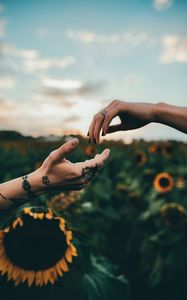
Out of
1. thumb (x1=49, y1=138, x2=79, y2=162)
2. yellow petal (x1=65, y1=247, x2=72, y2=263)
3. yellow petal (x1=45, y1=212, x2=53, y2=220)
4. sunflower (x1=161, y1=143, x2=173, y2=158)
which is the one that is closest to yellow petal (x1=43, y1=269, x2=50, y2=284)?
yellow petal (x1=65, y1=247, x2=72, y2=263)

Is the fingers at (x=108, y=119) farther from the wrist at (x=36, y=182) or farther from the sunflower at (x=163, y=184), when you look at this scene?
the sunflower at (x=163, y=184)

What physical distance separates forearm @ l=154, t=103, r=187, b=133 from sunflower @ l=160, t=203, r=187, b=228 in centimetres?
222

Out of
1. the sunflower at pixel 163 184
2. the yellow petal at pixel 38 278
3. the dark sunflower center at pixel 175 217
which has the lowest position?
the dark sunflower center at pixel 175 217

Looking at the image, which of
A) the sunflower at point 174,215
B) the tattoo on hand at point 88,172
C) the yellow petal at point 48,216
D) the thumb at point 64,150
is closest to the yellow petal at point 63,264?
the yellow petal at point 48,216

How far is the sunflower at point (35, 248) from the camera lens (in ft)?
7.88

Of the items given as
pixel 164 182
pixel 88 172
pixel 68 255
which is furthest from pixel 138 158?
pixel 88 172

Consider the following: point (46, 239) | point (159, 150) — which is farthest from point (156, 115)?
point (159, 150)

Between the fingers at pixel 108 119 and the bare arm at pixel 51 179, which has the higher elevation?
the fingers at pixel 108 119

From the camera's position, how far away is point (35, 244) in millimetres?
2412

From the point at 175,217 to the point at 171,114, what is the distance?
2303 millimetres

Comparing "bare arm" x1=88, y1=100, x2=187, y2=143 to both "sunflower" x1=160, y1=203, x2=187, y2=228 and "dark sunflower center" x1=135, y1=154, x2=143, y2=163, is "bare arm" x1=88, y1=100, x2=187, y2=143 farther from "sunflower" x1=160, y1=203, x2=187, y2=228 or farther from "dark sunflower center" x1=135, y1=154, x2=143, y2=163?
"dark sunflower center" x1=135, y1=154, x2=143, y2=163

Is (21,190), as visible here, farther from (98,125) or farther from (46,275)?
(46,275)

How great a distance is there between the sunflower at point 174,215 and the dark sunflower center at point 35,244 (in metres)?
1.73

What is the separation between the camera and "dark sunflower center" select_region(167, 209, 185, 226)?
13.1ft
